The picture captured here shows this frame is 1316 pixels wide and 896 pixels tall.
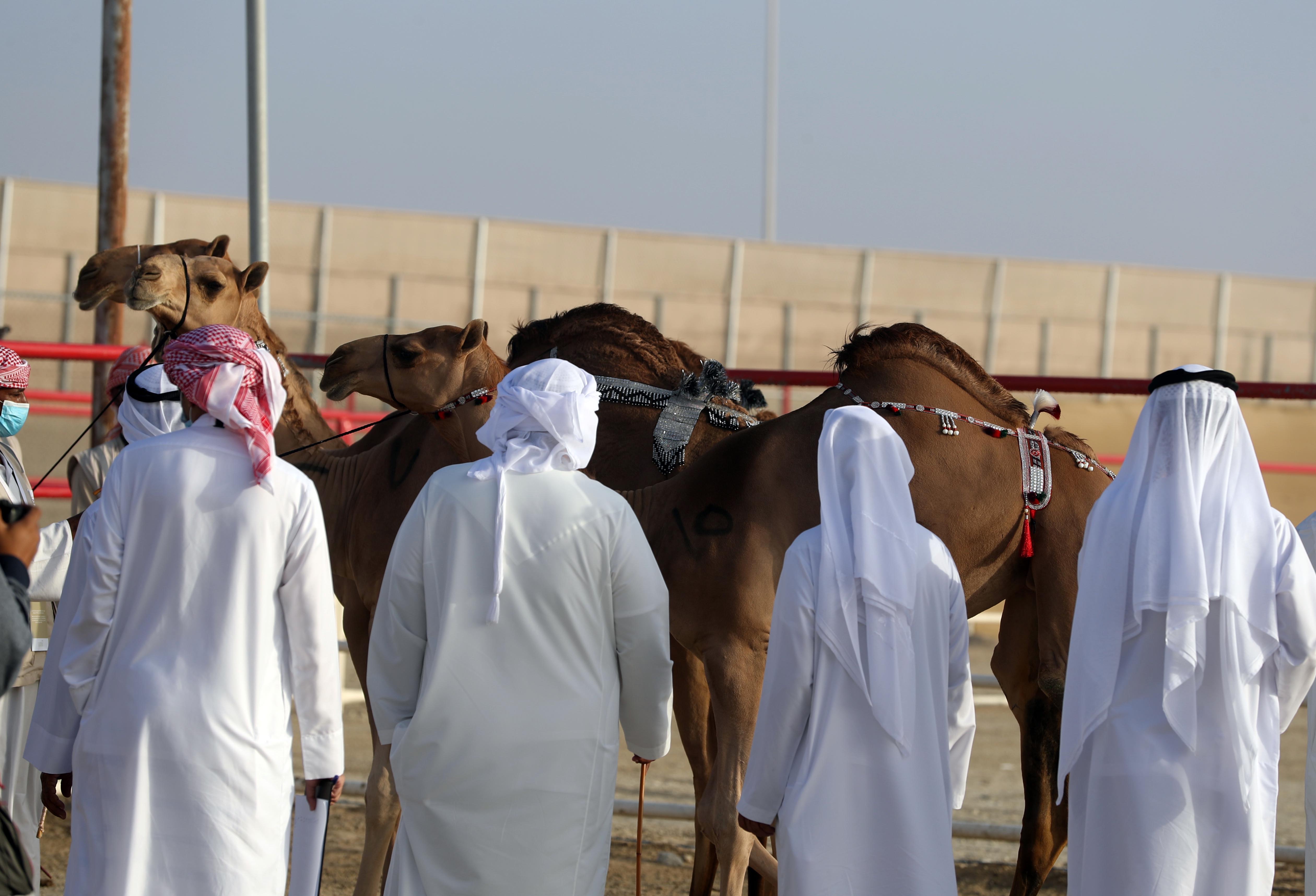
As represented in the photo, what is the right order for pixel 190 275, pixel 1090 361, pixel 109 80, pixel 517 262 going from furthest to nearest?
pixel 1090 361
pixel 517 262
pixel 109 80
pixel 190 275

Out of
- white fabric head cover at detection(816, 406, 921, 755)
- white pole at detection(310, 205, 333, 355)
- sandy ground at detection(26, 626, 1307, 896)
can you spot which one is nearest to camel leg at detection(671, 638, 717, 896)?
sandy ground at detection(26, 626, 1307, 896)

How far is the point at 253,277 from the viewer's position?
219 inches

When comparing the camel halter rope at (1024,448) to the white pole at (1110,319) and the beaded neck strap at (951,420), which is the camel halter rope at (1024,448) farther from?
the white pole at (1110,319)

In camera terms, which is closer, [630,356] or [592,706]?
[592,706]

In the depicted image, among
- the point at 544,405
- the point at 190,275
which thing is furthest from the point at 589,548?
the point at 190,275

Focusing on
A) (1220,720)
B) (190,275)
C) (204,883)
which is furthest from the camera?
(190,275)

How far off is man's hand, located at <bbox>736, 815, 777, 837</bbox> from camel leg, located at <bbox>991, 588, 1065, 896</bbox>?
1801 mm

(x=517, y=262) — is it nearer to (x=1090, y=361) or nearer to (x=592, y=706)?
(x=1090, y=361)

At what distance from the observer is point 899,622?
136 inches

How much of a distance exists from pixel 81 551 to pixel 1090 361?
972 inches

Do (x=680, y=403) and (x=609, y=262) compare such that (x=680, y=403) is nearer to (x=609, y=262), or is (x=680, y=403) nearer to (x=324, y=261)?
(x=324, y=261)

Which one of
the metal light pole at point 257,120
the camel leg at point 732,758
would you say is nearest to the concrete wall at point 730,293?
the metal light pole at point 257,120

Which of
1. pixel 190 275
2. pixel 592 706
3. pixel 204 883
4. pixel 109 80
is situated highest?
pixel 109 80

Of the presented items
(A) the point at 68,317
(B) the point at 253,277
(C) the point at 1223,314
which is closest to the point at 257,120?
(B) the point at 253,277
